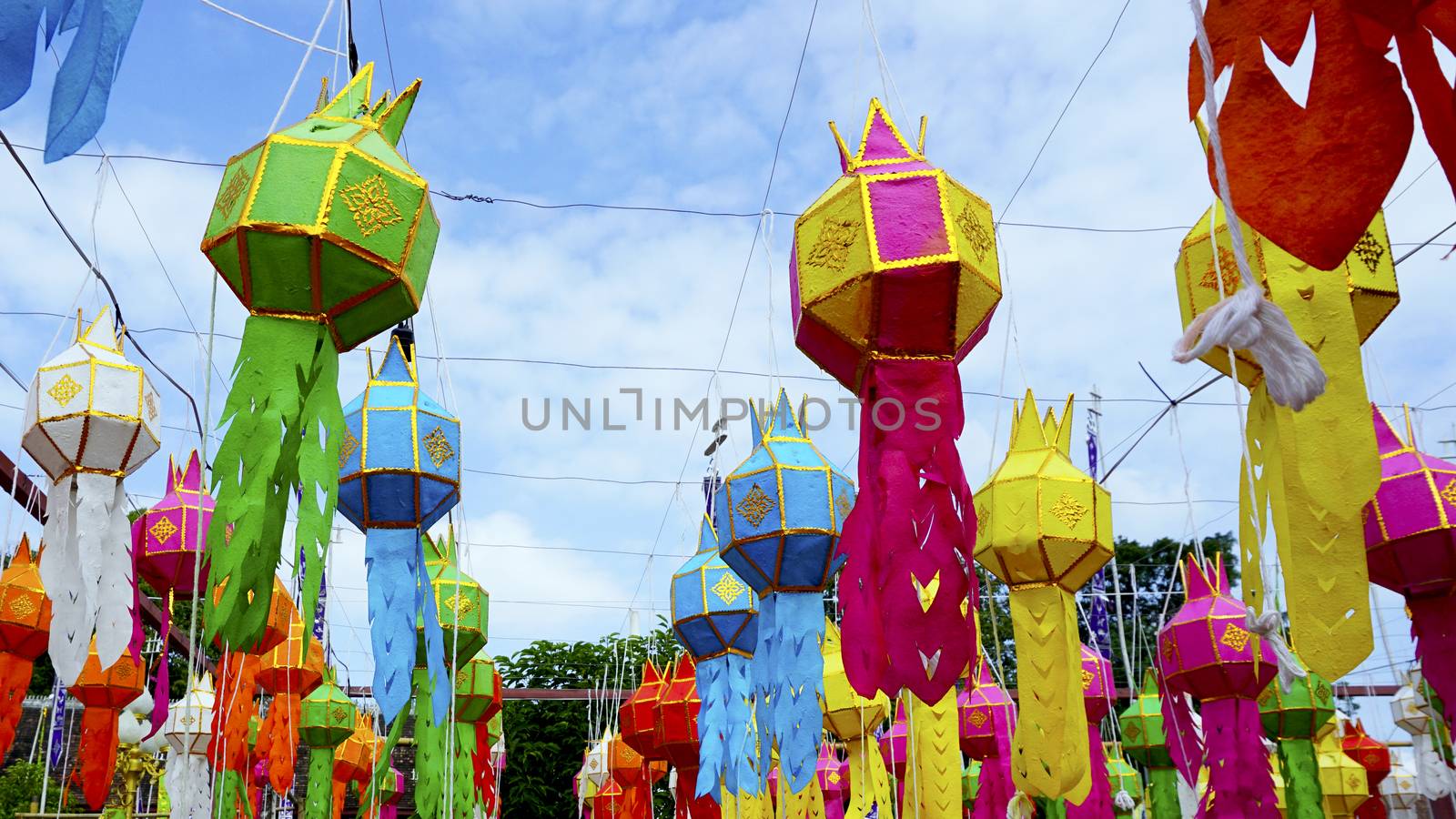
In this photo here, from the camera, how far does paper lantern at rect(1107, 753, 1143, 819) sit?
10.8 meters

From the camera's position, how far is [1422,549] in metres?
4.25

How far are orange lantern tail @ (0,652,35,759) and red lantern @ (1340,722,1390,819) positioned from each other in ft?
33.4

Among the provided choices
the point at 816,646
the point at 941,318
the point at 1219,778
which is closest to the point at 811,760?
the point at 816,646

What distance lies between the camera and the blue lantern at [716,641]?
681 cm

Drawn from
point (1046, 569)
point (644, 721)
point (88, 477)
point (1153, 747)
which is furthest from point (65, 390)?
point (1153, 747)

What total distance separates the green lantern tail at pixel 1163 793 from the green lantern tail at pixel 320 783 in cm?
656

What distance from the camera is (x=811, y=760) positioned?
550 cm

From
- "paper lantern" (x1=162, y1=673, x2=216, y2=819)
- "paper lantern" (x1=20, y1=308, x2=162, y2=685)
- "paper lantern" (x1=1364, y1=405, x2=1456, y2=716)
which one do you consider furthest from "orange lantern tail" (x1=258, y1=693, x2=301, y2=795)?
"paper lantern" (x1=1364, y1=405, x2=1456, y2=716)

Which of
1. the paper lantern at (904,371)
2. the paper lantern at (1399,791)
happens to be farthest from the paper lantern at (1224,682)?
the paper lantern at (1399,791)

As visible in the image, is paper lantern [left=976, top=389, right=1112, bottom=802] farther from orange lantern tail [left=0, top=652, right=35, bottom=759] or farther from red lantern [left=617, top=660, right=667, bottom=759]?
orange lantern tail [left=0, top=652, right=35, bottom=759]

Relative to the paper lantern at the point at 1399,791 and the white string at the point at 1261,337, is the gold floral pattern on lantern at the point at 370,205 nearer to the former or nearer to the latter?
the white string at the point at 1261,337

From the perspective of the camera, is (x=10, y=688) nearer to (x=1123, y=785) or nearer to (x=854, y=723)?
(x=854, y=723)

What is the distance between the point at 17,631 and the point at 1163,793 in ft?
28.0

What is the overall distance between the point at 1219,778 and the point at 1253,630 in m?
4.50
